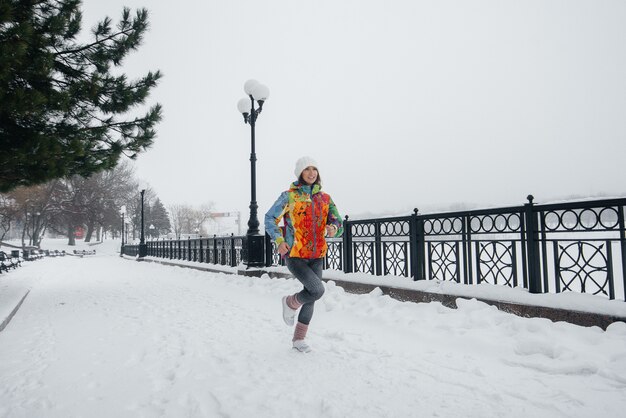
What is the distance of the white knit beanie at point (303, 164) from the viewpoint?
3.91 metres

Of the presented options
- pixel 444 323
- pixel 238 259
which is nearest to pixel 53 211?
pixel 238 259

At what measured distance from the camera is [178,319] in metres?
5.73

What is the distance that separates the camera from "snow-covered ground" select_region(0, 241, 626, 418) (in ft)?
8.63

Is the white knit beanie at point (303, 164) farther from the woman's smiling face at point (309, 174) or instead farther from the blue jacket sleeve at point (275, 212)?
the blue jacket sleeve at point (275, 212)

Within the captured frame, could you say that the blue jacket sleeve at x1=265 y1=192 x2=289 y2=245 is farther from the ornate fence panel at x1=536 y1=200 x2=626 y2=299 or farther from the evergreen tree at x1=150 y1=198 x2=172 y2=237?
the evergreen tree at x1=150 y1=198 x2=172 y2=237

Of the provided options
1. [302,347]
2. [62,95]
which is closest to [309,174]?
[302,347]

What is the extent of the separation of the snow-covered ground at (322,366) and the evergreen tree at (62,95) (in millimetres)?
3378

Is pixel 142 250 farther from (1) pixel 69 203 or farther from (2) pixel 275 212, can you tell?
(2) pixel 275 212

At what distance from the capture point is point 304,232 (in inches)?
149

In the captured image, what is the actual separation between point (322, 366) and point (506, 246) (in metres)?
3.60

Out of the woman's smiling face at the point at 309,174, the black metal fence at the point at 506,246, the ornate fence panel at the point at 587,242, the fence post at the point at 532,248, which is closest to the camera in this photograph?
the woman's smiling face at the point at 309,174

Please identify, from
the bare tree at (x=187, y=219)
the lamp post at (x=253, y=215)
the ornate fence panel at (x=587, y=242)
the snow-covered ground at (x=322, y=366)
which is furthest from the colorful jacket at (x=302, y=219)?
the bare tree at (x=187, y=219)

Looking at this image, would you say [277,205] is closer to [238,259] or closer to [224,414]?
[224,414]

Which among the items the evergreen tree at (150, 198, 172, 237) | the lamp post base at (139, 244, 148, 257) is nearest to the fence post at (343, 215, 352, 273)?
the lamp post base at (139, 244, 148, 257)
